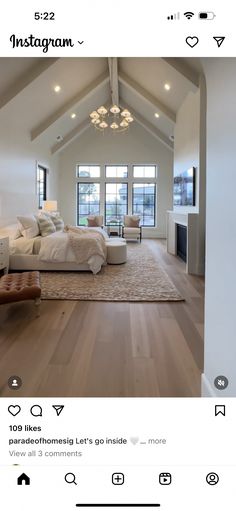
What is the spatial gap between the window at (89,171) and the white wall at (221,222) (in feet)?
31.2

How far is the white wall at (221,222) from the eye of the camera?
976 mm

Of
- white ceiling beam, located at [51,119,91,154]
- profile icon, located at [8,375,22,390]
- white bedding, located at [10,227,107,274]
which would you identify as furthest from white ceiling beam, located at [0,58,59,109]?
profile icon, located at [8,375,22,390]

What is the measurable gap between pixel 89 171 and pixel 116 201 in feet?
4.29

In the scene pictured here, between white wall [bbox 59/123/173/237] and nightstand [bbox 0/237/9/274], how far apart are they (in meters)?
6.12

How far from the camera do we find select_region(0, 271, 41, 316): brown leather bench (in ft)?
8.94
